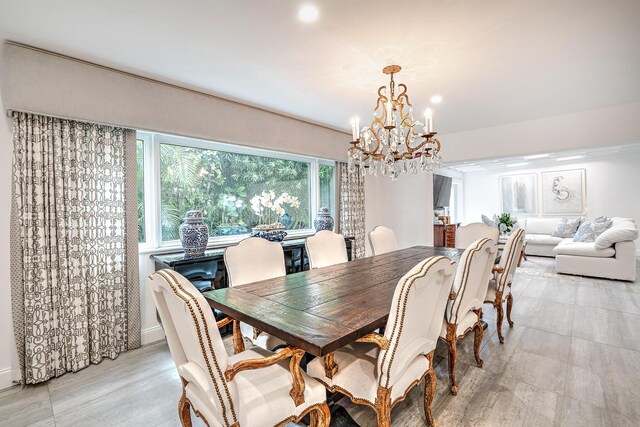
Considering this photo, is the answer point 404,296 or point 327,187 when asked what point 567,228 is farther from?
point 404,296

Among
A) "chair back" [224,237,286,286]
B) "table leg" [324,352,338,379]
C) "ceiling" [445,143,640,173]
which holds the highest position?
"ceiling" [445,143,640,173]

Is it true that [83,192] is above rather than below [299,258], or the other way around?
above

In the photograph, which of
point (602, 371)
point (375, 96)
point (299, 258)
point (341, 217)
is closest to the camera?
point (602, 371)

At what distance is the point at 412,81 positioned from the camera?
276cm

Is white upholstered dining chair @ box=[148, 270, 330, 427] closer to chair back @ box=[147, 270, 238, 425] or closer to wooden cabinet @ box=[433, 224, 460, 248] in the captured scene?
chair back @ box=[147, 270, 238, 425]

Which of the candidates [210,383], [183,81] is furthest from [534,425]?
[183,81]

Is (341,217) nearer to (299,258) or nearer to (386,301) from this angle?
(299,258)

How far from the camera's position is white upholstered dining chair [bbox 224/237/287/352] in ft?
7.02

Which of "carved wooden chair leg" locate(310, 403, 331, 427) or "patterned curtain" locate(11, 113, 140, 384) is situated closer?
"carved wooden chair leg" locate(310, 403, 331, 427)

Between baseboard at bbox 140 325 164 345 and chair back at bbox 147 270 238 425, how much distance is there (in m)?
1.95

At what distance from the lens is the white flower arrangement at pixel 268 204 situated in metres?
3.83

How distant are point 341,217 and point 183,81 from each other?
113 inches

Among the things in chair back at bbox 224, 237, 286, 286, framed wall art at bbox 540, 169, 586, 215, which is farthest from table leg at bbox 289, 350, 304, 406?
framed wall art at bbox 540, 169, 586, 215

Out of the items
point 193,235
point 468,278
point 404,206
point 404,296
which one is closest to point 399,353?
point 404,296
